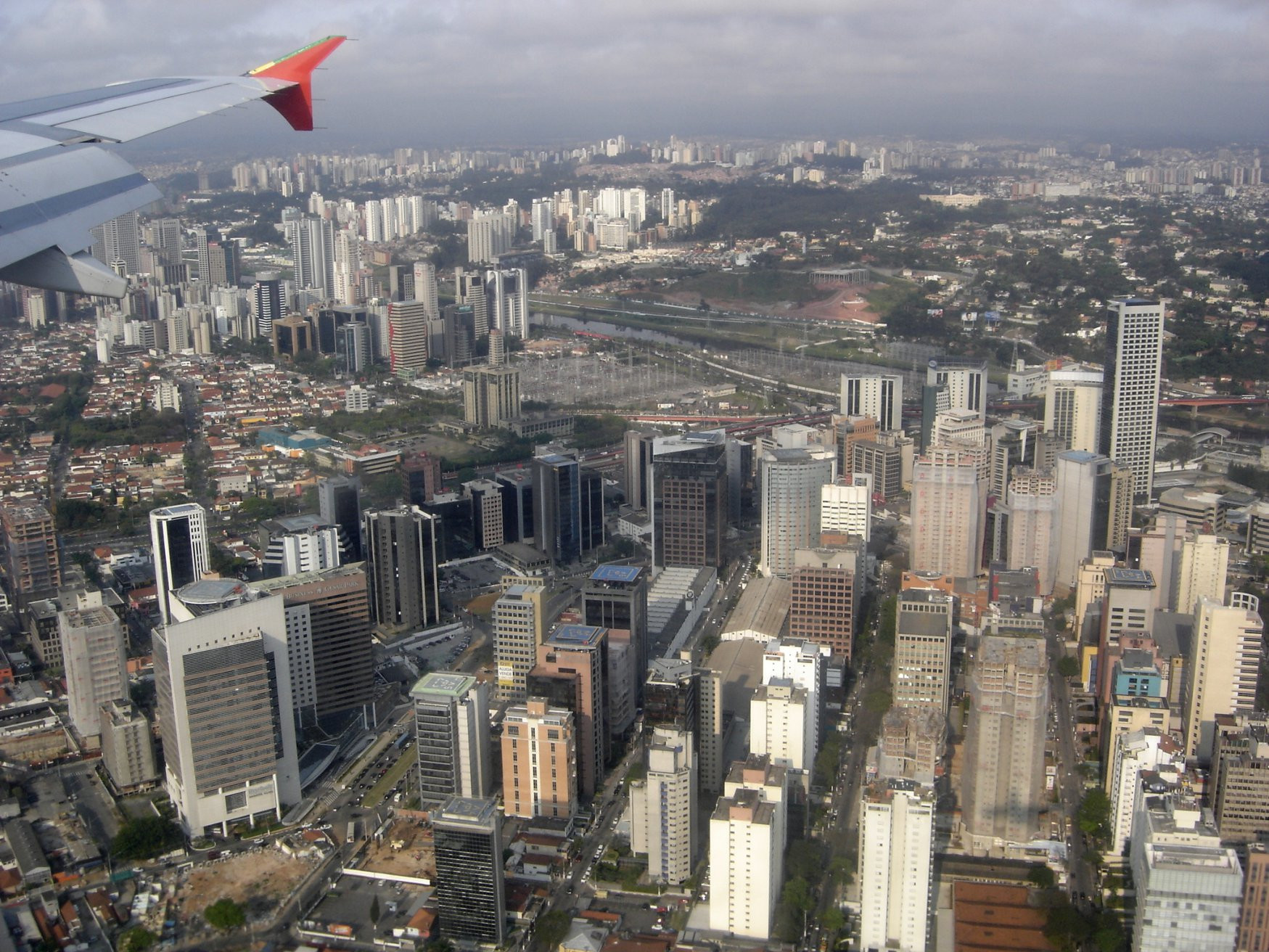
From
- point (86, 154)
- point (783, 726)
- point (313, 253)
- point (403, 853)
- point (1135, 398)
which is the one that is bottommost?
point (403, 853)

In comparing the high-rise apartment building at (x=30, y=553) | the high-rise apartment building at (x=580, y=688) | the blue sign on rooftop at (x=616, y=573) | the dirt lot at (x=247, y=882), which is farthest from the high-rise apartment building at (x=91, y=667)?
the blue sign on rooftop at (x=616, y=573)

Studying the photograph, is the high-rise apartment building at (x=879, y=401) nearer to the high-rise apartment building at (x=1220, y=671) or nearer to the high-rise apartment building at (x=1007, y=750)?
the high-rise apartment building at (x=1220, y=671)

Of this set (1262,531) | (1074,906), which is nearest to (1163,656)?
(1074,906)

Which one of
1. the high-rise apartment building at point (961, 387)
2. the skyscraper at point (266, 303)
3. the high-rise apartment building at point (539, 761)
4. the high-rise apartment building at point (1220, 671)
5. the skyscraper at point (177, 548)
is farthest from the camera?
the skyscraper at point (266, 303)

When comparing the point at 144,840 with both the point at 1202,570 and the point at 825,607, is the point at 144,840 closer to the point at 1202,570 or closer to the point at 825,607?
the point at 825,607

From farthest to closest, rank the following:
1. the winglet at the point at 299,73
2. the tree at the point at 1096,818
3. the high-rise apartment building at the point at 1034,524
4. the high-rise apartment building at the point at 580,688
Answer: the high-rise apartment building at the point at 1034,524, the high-rise apartment building at the point at 580,688, the tree at the point at 1096,818, the winglet at the point at 299,73

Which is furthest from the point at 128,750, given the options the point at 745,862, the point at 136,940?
the point at 745,862

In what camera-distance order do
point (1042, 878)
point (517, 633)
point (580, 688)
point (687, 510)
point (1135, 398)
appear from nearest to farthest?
point (1042, 878) < point (580, 688) < point (517, 633) < point (687, 510) < point (1135, 398)

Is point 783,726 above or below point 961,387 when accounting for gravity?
below
